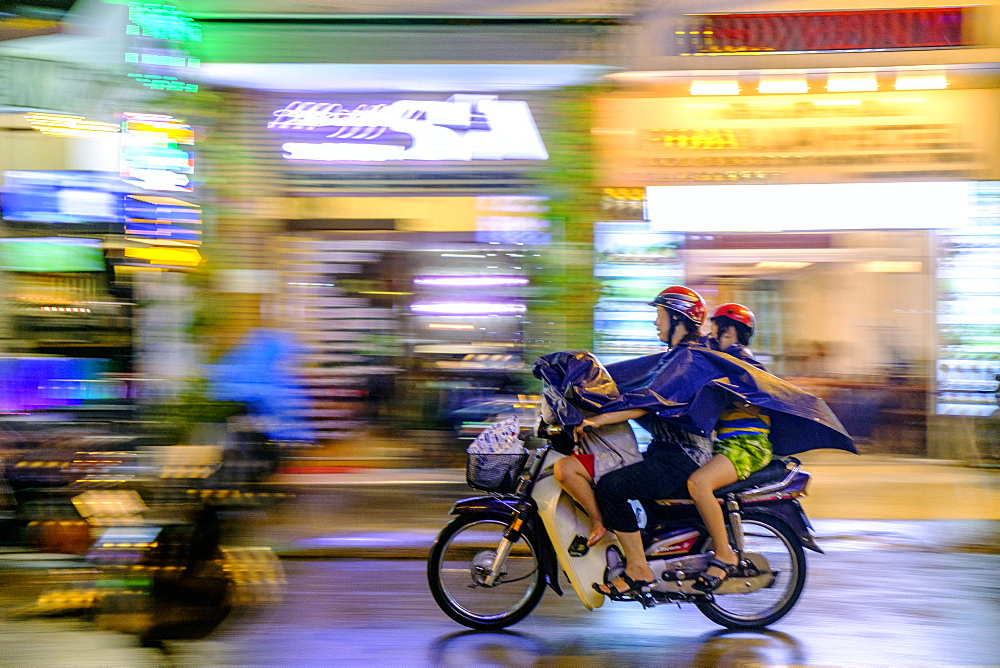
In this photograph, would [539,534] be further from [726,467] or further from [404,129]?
[404,129]

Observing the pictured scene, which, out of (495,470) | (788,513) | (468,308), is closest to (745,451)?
(788,513)

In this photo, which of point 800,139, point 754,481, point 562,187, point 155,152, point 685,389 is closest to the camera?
point 685,389

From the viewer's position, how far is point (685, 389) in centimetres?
486

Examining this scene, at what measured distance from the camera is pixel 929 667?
466cm

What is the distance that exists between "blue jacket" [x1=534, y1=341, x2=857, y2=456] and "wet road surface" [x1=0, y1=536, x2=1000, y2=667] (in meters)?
1.17

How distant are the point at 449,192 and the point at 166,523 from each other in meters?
5.19

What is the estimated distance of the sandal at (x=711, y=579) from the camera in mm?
4996

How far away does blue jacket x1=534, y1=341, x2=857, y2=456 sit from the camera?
16.0 feet

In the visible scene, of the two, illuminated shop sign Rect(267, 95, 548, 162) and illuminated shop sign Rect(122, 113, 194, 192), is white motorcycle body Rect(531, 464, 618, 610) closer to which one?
illuminated shop sign Rect(122, 113, 194, 192)

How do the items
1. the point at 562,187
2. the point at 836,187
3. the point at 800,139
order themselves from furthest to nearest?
the point at 836,187 < the point at 800,139 < the point at 562,187

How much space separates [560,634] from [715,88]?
660 centimetres

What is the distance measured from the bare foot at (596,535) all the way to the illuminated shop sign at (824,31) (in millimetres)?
6077

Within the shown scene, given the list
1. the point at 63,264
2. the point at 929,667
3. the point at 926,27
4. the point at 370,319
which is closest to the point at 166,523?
the point at 929,667

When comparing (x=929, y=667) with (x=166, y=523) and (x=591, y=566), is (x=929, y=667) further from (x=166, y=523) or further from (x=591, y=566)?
(x=166, y=523)
